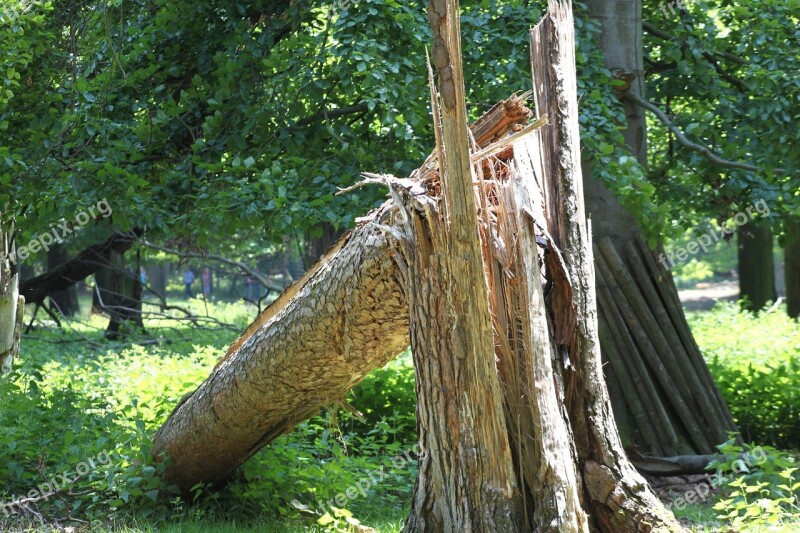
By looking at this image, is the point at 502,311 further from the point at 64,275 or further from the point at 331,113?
the point at 64,275

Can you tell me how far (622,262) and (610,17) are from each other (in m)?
2.28

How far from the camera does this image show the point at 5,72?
7.39 meters

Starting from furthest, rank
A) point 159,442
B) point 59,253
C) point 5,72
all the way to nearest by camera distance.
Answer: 1. point 59,253
2. point 5,72
3. point 159,442

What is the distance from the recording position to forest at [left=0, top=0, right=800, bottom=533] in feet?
12.2

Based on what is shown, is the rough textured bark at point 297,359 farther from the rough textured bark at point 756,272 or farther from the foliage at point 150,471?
the rough textured bark at point 756,272

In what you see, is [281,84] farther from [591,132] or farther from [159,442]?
[159,442]

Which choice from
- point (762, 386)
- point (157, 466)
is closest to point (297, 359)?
point (157, 466)

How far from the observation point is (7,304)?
355 inches

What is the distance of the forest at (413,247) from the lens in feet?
12.2

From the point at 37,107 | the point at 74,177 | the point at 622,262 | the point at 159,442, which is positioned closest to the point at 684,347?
the point at 622,262

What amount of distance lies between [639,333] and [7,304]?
20.8 ft

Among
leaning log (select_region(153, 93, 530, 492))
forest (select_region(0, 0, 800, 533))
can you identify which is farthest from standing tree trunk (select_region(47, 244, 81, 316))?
leaning log (select_region(153, 93, 530, 492))

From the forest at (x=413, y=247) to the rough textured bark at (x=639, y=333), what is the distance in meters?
0.03

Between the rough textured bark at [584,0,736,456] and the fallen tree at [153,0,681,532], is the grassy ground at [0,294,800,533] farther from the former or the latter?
the fallen tree at [153,0,681,532]
